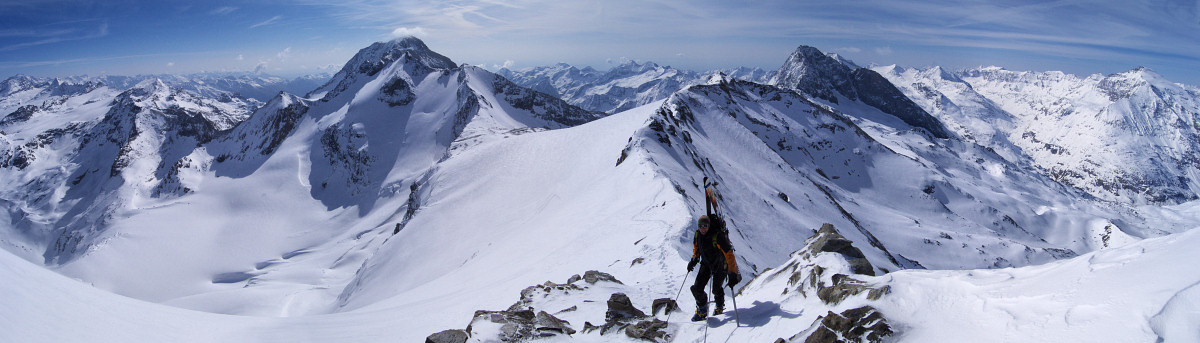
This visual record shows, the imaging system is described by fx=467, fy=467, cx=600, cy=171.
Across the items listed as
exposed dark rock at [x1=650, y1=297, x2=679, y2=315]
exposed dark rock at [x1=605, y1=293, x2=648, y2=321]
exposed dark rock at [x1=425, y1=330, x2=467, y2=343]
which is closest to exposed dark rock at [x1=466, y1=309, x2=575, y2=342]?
exposed dark rock at [x1=425, y1=330, x2=467, y2=343]

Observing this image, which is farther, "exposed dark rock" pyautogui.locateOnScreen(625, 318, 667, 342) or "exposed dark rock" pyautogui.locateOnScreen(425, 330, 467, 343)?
"exposed dark rock" pyautogui.locateOnScreen(625, 318, 667, 342)

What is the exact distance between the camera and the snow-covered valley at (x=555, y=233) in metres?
8.28

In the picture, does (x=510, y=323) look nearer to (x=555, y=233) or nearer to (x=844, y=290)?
(x=844, y=290)

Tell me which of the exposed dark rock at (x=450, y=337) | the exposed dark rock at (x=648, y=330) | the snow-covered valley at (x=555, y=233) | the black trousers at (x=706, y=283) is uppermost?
the black trousers at (x=706, y=283)

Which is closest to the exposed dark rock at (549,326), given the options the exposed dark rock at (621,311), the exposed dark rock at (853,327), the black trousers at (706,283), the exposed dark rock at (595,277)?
the exposed dark rock at (621,311)

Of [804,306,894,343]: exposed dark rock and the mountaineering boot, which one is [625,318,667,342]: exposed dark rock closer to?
the mountaineering boot

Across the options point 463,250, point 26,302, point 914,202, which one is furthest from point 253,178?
point 914,202

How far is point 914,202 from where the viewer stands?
377ft

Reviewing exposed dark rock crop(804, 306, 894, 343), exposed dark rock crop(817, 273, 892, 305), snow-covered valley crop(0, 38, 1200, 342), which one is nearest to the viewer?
snow-covered valley crop(0, 38, 1200, 342)

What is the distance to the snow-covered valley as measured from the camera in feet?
27.2

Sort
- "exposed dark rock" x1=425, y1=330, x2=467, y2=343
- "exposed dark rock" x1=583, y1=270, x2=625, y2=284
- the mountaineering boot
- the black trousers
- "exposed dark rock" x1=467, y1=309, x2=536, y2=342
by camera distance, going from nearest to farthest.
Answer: "exposed dark rock" x1=425, y1=330, x2=467, y2=343
"exposed dark rock" x1=467, y1=309, x2=536, y2=342
the black trousers
the mountaineering boot
"exposed dark rock" x1=583, y1=270, x2=625, y2=284

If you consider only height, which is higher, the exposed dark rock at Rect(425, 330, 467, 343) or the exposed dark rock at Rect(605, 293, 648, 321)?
the exposed dark rock at Rect(425, 330, 467, 343)

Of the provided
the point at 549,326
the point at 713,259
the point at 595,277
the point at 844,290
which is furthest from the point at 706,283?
the point at 595,277

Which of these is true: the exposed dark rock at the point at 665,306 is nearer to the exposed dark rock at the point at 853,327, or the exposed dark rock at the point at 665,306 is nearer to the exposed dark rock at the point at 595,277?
the exposed dark rock at the point at 853,327
